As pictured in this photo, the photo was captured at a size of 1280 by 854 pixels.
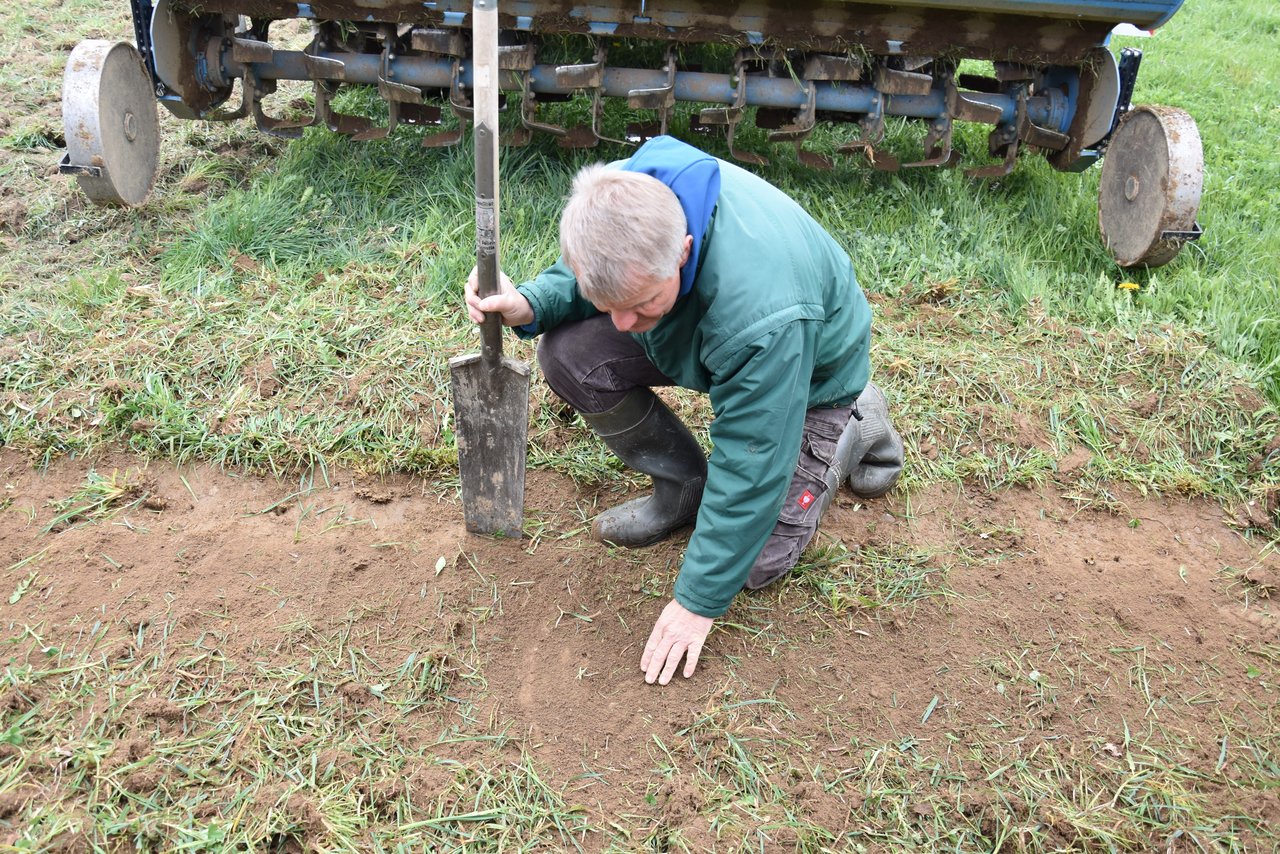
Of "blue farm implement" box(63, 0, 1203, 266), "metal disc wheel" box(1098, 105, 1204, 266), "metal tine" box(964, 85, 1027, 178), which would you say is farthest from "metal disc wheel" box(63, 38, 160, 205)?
"metal disc wheel" box(1098, 105, 1204, 266)

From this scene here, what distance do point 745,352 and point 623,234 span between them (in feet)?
1.25

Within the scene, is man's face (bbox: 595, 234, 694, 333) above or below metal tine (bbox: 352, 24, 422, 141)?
below

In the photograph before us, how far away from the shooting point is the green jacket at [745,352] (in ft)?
6.48

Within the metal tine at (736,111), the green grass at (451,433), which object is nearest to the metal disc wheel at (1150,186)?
the green grass at (451,433)

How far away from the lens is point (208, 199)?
4.14 m

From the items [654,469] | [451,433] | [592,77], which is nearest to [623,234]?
[654,469]

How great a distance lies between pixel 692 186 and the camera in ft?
6.48

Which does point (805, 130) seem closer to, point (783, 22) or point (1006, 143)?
point (783, 22)

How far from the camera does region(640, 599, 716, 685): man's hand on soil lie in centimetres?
232

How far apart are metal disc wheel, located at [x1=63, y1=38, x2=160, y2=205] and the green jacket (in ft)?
8.93

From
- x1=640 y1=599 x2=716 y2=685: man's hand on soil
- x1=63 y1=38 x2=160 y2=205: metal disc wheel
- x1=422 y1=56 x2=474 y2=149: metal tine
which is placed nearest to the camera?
x1=640 y1=599 x2=716 y2=685: man's hand on soil

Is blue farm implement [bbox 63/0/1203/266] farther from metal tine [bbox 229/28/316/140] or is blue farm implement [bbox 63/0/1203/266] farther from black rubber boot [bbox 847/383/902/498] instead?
black rubber boot [bbox 847/383/902/498]

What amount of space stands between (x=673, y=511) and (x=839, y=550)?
0.54 m

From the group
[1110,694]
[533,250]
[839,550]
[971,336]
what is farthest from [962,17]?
[1110,694]
